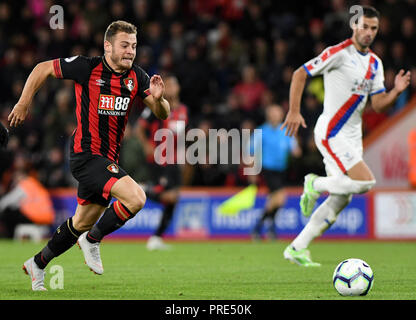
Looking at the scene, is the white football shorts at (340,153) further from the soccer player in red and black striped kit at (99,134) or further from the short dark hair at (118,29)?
the short dark hair at (118,29)

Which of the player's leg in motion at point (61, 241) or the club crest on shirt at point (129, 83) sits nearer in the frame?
the player's leg in motion at point (61, 241)

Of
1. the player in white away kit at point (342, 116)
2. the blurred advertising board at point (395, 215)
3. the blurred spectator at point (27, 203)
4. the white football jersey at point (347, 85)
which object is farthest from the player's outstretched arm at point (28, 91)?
the blurred advertising board at point (395, 215)

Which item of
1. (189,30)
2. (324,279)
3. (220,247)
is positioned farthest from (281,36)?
(324,279)

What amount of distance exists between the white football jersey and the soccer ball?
2.28 metres

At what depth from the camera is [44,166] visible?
14.6m

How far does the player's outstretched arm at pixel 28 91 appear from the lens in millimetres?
6109

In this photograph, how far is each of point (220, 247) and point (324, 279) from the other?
4.77 meters

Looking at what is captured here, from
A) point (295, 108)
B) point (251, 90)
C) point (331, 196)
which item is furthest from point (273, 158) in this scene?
point (295, 108)

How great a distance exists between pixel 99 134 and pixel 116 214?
0.63 metres

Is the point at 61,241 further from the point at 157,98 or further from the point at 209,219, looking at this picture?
the point at 209,219

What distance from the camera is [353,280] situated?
5781 mm

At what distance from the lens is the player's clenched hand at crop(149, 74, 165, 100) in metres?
6.25

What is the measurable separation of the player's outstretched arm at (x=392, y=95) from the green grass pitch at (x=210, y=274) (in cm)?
154
